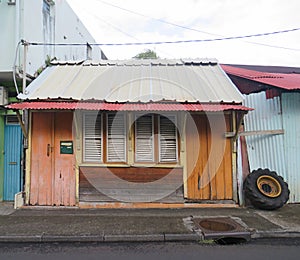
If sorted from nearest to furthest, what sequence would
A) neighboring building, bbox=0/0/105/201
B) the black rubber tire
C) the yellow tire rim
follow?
the black rubber tire → the yellow tire rim → neighboring building, bbox=0/0/105/201

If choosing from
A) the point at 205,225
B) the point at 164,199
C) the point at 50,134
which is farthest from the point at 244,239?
the point at 50,134

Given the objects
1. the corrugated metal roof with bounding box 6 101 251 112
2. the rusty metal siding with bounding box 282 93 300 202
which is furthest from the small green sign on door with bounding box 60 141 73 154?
the rusty metal siding with bounding box 282 93 300 202

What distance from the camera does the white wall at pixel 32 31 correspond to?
7.51 metres

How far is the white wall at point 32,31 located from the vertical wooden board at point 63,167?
Answer: 2.13 metres

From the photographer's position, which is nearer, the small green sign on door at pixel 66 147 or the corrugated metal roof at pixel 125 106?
the corrugated metal roof at pixel 125 106

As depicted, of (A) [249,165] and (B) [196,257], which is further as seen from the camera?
(A) [249,165]

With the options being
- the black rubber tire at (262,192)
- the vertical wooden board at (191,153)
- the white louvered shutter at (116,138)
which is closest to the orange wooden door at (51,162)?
the white louvered shutter at (116,138)

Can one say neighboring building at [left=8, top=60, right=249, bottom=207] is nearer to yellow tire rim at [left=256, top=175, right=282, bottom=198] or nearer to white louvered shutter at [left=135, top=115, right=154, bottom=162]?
white louvered shutter at [left=135, top=115, right=154, bottom=162]

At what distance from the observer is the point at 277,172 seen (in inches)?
295

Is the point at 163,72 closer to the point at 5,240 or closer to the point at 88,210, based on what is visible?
the point at 88,210

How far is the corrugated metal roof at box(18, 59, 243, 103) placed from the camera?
22.6 ft

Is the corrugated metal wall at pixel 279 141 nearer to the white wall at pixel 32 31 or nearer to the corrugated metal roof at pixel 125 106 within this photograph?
the corrugated metal roof at pixel 125 106

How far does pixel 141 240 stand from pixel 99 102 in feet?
11.4

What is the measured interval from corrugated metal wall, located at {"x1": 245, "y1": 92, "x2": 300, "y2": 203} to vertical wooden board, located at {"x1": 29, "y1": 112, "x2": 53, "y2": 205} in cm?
566
